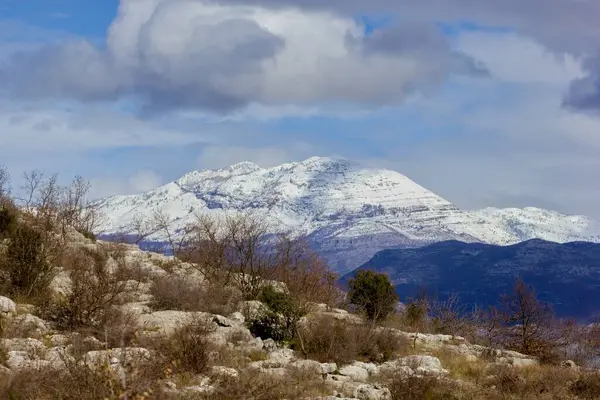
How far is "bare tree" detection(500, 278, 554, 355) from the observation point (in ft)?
118

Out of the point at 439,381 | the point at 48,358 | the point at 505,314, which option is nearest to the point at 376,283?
the point at 505,314

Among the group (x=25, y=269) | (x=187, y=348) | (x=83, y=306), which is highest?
(x=25, y=269)

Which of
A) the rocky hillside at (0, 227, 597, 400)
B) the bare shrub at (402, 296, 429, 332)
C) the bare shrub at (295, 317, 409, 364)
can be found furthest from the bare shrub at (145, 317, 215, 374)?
the bare shrub at (402, 296, 429, 332)

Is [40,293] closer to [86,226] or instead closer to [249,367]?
[249,367]

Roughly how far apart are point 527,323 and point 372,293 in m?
10.2

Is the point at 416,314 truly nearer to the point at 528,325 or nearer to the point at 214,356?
the point at 528,325

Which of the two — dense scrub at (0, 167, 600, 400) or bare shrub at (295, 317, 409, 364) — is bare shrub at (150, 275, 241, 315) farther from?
bare shrub at (295, 317, 409, 364)

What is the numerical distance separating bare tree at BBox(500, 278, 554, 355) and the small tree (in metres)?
6.41

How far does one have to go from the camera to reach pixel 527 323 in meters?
37.1

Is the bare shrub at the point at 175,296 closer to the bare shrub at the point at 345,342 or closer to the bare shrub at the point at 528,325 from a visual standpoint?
the bare shrub at the point at 345,342

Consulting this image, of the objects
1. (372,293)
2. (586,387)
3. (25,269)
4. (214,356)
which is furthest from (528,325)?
(25,269)

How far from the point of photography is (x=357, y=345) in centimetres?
2770

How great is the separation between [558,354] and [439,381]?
1437 centimetres

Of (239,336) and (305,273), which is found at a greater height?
(305,273)
